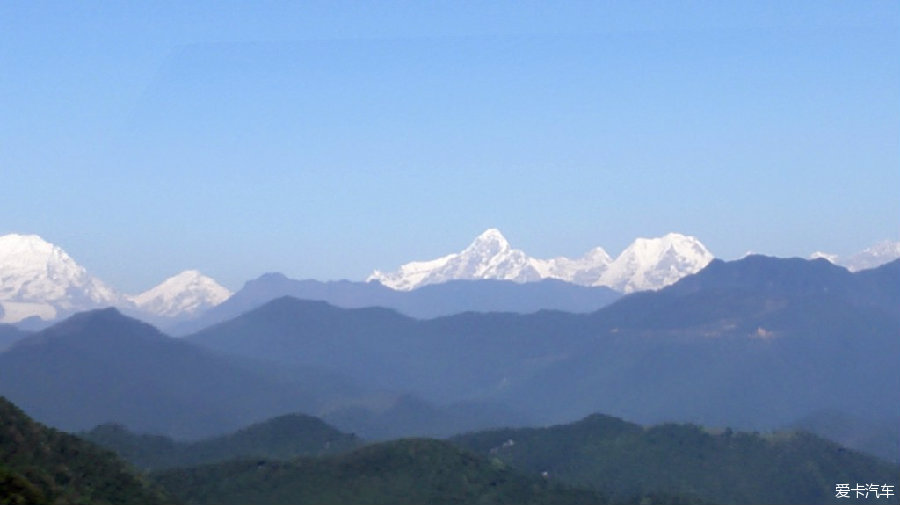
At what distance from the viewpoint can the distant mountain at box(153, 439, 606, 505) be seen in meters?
152

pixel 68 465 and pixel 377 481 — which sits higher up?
pixel 377 481

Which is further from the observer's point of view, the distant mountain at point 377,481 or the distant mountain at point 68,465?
the distant mountain at point 377,481

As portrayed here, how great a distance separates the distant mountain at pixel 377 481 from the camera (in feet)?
498

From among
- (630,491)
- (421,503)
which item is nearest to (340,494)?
(421,503)

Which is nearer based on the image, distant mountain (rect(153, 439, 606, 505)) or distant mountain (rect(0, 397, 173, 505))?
distant mountain (rect(0, 397, 173, 505))

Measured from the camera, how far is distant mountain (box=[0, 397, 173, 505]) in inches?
4067

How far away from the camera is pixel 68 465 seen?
11194cm

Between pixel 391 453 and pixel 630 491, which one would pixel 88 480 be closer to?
pixel 391 453

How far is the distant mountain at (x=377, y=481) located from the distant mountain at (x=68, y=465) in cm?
2819

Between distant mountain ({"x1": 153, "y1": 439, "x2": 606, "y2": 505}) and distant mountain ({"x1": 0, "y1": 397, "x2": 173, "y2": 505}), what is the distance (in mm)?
28187

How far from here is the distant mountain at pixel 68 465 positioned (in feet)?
339

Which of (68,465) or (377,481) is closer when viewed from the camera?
(68,465)

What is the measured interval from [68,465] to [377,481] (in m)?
54.0

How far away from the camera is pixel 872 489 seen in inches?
7185
